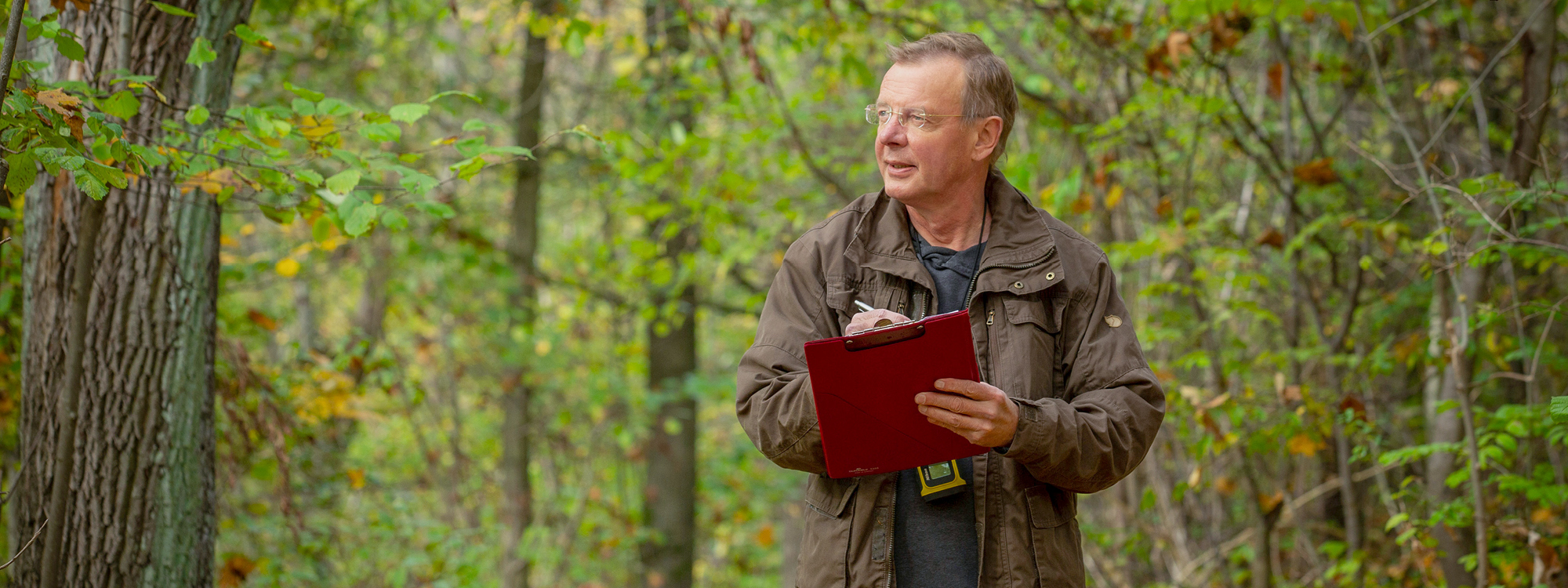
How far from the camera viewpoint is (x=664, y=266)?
6.21m

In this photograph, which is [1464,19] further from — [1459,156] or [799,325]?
[799,325]

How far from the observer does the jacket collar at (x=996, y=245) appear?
2012mm

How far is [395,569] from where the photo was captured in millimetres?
5863

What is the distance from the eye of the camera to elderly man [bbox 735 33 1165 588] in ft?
6.34

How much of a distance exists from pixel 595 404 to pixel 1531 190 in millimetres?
6664

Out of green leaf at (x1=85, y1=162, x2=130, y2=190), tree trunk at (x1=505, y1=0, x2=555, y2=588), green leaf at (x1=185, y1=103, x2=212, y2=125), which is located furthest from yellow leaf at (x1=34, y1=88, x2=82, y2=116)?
tree trunk at (x1=505, y1=0, x2=555, y2=588)

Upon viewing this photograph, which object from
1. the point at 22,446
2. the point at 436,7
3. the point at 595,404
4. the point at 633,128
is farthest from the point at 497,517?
the point at 22,446

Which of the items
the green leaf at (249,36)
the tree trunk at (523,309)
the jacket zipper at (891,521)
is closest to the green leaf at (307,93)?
the green leaf at (249,36)

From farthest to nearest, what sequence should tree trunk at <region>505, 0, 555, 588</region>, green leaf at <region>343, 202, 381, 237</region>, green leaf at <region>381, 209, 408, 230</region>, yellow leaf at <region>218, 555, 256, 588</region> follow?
1. tree trunk at <region>505, 0, 555, 588</region>
2. yellow leaf at <region>218, 555, 256, 588</region>
3. green leaf at <region>381, 209, 408, 230</region>
4. green leaf at <region>343, 202, 381, 237</region>

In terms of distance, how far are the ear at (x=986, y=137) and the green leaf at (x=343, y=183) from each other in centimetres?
151

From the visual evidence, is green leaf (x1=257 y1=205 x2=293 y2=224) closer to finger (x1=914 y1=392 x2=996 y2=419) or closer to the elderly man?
the elderly man

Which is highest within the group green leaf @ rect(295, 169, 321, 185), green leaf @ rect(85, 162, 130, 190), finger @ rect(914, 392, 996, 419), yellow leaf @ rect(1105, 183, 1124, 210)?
yellow leaf @ rect(1105, 183, 1124, 210)

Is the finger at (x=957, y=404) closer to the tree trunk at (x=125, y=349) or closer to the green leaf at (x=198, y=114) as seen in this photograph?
the green leaf at (x=198, y=114)

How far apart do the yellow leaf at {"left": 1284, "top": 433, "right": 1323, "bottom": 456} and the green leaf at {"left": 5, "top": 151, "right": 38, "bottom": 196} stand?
4047 mm
